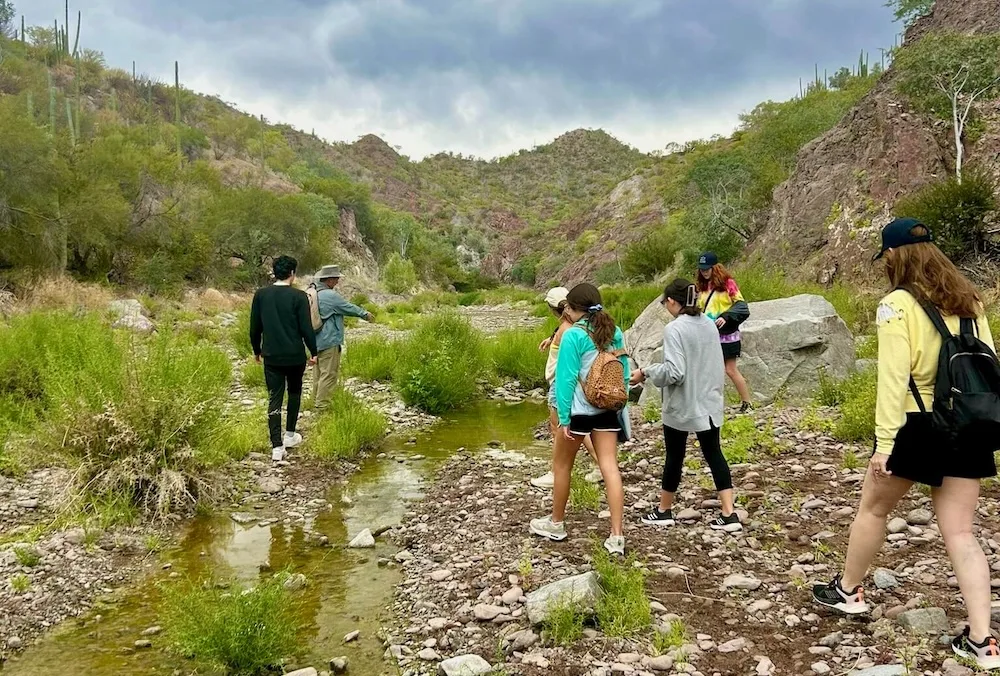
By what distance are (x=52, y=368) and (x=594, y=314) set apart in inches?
228

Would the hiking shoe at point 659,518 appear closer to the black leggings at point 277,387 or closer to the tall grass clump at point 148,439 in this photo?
the tall grass clump at point 148,439

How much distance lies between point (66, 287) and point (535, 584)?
22.5 metres

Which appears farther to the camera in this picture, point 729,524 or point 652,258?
point 652,258

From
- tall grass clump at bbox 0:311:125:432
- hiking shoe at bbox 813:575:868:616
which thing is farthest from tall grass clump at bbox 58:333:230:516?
hiking shoe at bbox 813:575:868:616

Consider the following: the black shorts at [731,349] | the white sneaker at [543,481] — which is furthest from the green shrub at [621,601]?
the black shorts at [731,349]

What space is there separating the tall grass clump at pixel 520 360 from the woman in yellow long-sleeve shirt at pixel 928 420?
10.3 m

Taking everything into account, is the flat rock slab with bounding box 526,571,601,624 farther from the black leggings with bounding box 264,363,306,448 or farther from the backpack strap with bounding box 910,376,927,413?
the black leggings with bounding box 264,363,306,448

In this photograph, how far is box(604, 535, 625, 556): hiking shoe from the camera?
191 inches

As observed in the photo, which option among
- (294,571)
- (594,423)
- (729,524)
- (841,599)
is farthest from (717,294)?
(294,571)

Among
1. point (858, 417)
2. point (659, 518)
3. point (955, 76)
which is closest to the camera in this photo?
point (659, 518)

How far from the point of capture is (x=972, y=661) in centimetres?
308

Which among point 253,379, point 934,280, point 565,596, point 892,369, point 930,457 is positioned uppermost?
point 934,280

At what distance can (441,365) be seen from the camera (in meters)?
11.8

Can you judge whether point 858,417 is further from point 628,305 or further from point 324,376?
point 628,305
